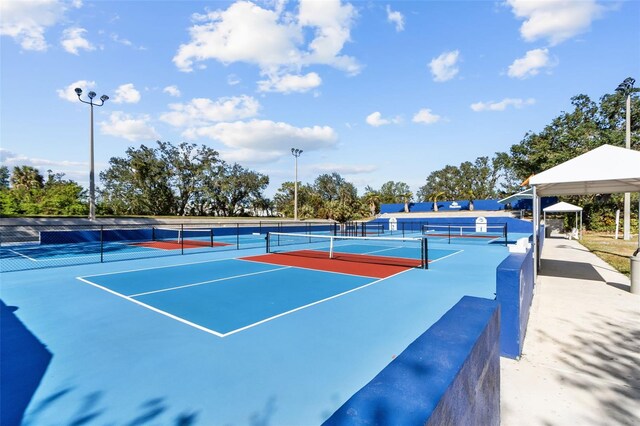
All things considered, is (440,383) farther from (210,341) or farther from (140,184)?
(140,184)

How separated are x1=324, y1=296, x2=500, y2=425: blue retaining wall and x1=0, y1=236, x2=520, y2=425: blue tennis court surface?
1.67 m

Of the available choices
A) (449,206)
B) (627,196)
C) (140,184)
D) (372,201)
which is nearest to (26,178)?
(140,184)

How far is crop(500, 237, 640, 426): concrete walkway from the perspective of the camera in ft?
11.2

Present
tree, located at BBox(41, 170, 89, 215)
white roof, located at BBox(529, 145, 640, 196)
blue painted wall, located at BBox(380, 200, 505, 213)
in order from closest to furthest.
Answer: white roof, located at BBox(529, 145, 640, 196) < tree, located at BBox(41, 170, 89, 215) < blue painted wall, located at BBox(380, 200, 505, 213)

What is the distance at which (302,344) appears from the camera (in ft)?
17.0

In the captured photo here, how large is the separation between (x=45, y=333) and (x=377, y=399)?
22.9 feet

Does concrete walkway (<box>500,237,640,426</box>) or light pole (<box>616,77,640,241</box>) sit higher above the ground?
light pole (<box>616,77,640,241</box>)

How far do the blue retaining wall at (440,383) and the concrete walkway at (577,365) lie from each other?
100 cm

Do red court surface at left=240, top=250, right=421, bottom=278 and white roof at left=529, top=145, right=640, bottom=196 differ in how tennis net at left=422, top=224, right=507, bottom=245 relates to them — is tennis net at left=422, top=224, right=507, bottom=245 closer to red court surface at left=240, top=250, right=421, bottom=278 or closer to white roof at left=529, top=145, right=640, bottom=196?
red court surface at left=240, top=250, right=421, bottom=278

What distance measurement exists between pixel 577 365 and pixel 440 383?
166 inches

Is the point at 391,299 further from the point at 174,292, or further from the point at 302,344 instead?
the point at 174,292

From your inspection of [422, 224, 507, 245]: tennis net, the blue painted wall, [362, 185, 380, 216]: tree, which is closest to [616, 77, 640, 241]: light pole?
[422, 224, 507, 245]: tennis net

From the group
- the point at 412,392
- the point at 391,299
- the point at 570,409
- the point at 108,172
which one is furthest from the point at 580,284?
the point at 108,172

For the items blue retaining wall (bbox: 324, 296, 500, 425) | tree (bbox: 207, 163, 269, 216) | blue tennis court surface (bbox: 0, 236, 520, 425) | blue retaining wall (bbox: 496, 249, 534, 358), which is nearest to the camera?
blue retaining wall (bbox: 324, 296, 500, 425)
